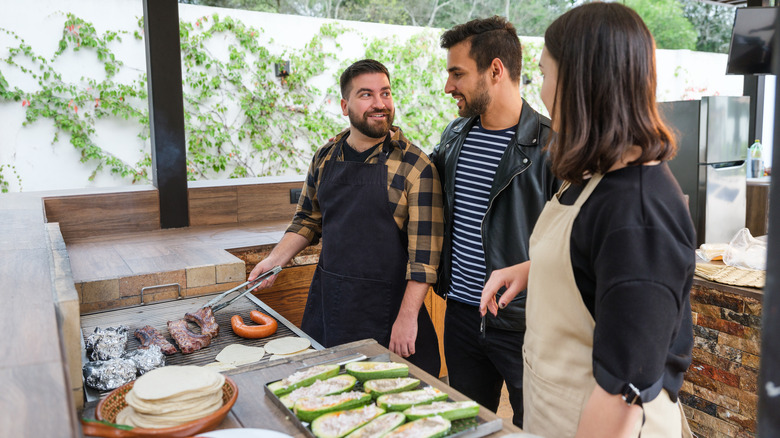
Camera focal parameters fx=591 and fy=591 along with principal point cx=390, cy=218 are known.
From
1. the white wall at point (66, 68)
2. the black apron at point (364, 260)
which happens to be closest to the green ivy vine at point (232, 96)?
the white wall at point (66, 68)

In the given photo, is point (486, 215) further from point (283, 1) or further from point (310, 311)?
point (283, 1)

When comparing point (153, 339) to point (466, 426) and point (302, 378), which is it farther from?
point (466, 426)

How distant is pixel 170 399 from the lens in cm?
114

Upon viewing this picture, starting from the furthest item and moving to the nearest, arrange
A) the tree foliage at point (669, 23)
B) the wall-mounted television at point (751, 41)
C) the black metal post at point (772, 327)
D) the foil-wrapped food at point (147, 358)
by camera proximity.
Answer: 1. the tree foliage at point (669, 23)
2. the wall-mounted television at point (751, 41)
3. the foil-wrapped food at point (147, 358)
4. the black metal post at point (772, 327)

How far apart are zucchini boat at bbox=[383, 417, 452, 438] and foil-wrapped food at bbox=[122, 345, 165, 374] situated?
0.82 meters

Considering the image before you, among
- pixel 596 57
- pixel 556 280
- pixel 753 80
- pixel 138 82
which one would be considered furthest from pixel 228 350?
pixel 753 80

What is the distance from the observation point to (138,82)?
6051 mm

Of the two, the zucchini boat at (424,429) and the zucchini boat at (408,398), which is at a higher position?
the zucchini boat at (408,398)

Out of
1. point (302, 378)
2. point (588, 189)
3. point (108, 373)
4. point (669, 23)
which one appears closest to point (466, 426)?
point (302, 378)

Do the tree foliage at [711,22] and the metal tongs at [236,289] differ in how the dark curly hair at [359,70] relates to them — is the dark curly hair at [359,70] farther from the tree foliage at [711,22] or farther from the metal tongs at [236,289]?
the tree foliage at [711,22]

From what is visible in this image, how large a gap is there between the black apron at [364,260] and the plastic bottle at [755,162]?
553cm

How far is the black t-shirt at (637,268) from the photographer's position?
0.99 metres

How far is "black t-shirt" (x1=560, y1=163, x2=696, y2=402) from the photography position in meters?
0.99

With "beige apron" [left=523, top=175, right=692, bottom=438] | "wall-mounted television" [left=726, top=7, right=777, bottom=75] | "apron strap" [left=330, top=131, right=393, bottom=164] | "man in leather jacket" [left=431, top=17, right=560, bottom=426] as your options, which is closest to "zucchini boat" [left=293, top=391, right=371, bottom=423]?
"beige apron" [left=523, top=175, right=692, bottom=438]
